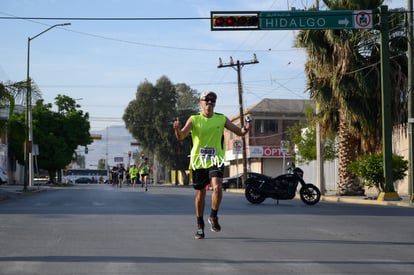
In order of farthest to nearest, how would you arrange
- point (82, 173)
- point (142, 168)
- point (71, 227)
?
1. point (82, 173)
2. point (142, 168)
3. point (71, 227)

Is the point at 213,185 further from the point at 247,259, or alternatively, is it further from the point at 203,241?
the point at 247,259

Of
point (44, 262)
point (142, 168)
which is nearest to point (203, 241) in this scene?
point (44, 262)

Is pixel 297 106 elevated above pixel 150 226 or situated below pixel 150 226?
above

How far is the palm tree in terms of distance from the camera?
27578 millimetres

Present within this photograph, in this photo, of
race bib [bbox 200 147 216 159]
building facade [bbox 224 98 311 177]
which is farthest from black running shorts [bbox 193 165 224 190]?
building facade [bbox 224 98 311 177]

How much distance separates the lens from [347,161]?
30203 mm

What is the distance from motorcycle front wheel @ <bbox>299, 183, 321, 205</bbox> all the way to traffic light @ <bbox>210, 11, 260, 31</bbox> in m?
5.39

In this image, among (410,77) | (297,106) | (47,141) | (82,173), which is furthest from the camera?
(82,173)

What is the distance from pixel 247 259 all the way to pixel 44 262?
7.46 ft

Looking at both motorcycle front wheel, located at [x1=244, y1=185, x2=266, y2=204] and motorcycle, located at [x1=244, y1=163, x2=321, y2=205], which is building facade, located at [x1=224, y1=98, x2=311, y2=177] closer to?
motorcycle, located at [x1=244, y1=163, x2=321, y2=205]

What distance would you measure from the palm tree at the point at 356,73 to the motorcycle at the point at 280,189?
6.55 m

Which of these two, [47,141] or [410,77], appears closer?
[410,77]

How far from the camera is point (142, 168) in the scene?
38.7 meters

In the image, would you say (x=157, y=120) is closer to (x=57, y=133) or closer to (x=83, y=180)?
(x=57, y=133)
